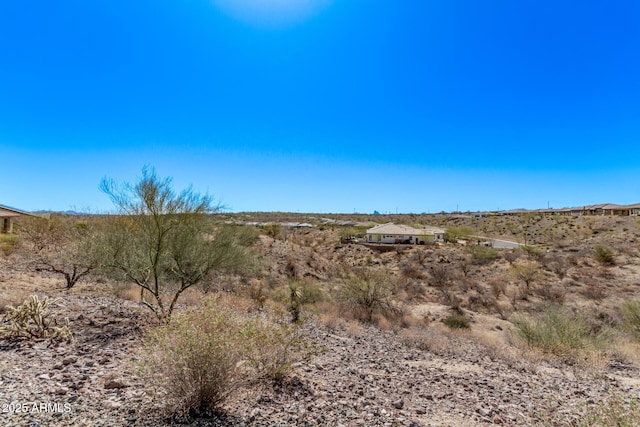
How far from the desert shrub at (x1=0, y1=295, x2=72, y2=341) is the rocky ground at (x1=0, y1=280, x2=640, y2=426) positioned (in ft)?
1.00

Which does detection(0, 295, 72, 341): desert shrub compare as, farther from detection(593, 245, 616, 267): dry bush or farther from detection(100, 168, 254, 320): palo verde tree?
detection(593, 245, 616, 267): dry bush

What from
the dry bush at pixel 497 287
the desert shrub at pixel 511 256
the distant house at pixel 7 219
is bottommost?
the dry bush at pixel 497 287

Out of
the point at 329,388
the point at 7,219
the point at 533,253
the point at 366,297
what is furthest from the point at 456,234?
the point at 7,219

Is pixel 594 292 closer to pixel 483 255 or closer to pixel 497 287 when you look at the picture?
pixel 497 287

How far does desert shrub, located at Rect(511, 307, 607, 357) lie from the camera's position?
8953 millimetres

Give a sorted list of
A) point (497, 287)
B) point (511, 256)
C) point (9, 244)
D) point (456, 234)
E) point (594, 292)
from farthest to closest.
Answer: point (456, 234), point (511, 256), point (497, 287), point (594, 292), point (9, 244)

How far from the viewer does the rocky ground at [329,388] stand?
4066 millimetres

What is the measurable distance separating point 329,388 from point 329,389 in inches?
1.7

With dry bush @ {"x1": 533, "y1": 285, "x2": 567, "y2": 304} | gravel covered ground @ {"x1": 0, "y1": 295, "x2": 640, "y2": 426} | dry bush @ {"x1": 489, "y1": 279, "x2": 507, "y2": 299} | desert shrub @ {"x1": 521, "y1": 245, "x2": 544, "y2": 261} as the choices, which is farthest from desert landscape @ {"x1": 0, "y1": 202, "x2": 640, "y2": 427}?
desert shrub @ {"x1": 521, "y1": 245, "x2": 544, "y2": 261}

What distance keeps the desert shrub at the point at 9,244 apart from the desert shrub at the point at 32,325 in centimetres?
1429

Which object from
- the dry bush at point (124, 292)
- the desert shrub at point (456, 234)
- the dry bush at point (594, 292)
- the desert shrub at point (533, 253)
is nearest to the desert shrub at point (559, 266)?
the desert shrub at point (533, 253)

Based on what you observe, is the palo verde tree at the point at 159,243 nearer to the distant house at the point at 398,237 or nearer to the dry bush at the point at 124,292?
the dry bush at the point at 124,292

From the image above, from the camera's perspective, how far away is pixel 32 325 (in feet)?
23.0

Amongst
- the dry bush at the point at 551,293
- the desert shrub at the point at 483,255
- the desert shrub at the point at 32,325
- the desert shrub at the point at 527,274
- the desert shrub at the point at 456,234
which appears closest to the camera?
the desert shrub at the point at 32,325
